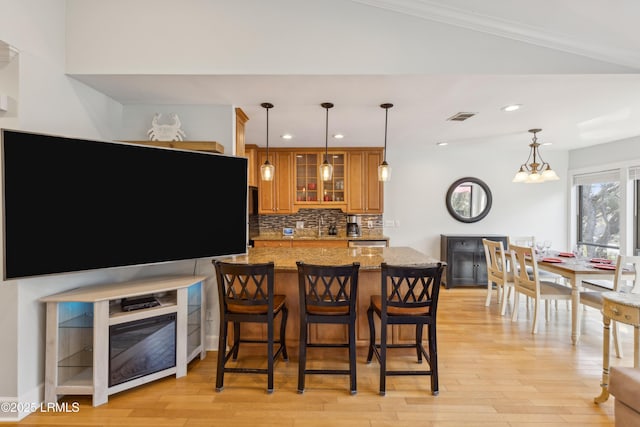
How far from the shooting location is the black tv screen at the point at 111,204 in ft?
6.72

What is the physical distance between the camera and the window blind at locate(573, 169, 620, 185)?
4.87 metres

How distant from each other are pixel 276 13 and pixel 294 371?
2.88 metres

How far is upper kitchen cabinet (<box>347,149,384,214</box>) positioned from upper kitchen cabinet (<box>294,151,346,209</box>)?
0.14m

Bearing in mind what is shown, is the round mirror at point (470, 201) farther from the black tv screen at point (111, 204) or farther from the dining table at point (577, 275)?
the black tv screen at point (111, 204)

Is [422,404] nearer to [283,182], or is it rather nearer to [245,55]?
[245,55]

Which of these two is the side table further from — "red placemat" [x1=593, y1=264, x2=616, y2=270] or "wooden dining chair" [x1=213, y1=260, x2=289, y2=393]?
"wooden dining chair" [x1=213, y1=260, x2=289, y2=393]

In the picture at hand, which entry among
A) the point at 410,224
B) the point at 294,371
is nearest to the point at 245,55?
the point at 294,371

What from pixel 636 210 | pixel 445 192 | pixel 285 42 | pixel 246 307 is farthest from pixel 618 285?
pixel 285 42

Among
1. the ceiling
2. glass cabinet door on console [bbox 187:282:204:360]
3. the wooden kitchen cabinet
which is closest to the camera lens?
the ceiling

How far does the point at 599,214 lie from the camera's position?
17.3 ft

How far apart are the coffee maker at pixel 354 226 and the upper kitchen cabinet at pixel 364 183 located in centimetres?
25

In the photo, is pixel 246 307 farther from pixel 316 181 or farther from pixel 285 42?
pixel 316 181

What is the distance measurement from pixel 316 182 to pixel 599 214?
461 centimetres

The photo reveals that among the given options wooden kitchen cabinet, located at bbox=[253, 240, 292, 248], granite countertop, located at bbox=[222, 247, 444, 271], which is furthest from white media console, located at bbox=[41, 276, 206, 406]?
wooden kitchen cabinet, located at bbox=[253, 240, 292, 248]
